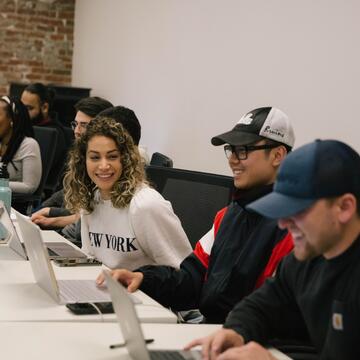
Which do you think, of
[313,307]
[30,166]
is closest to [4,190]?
[30,166]

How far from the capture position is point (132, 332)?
1.57 metres

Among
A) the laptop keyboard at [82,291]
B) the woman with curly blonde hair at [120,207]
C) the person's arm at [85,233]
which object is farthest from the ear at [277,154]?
the person's arm at [85,233]

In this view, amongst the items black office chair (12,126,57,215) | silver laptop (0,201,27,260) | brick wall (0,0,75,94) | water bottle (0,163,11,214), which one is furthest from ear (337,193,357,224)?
brick wall (0,0,75,94)

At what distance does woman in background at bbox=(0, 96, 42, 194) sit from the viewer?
A: 4836 mm

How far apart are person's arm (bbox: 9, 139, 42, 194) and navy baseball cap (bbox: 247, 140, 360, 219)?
3458 mm

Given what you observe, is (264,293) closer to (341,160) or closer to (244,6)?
(341,160)

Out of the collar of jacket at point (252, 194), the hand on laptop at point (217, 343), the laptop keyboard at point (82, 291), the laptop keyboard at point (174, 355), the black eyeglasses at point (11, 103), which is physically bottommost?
the laptop keyboard at point (82, 291)

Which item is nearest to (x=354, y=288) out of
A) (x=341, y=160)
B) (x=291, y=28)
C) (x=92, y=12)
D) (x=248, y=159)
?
(x=341, y=160)

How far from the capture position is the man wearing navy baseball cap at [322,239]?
151 centimetres

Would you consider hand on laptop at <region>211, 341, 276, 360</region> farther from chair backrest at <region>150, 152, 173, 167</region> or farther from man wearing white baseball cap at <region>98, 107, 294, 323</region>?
chair backrest at <region>150, 152, 173, 167</region>

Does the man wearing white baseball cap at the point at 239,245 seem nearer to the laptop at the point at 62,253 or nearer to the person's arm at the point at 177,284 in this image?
the person's arm at the point at 177,284

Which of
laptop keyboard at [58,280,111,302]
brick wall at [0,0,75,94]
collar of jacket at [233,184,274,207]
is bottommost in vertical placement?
laptop keyboard at [58,280,111,302]

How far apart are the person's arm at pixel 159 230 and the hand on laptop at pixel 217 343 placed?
0.93 metres

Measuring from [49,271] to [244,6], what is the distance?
270cm
